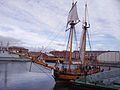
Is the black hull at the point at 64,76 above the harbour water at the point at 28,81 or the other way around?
above

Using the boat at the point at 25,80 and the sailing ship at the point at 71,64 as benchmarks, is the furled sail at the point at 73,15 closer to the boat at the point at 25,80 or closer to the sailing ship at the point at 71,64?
the sailing ship at the point at 71,64

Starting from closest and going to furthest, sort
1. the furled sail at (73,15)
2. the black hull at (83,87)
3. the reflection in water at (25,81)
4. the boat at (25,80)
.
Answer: the black hull at (83,87), the reflection in water at (25,81), the boat at (25,80), the furled sail at (73,15)

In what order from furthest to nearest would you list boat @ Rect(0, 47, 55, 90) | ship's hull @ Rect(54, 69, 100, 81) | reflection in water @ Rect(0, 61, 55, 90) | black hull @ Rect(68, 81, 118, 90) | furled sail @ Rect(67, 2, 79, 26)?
furled sail @ Rect(67, 2, 79, 26)
ship's hull @ Rect(54, 69, 100, 81)
boat @ Rect(0, 47, 55, 90)
reflection in water @ Rect(0, 61, 55, 90)
black hull @ Rect(68, 81, 118, 90)

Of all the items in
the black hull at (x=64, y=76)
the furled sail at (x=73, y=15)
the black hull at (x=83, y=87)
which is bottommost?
the black hull at (x=83, y=87)

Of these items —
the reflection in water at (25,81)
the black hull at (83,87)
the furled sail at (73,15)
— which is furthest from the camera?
the furled sail at (73,15)

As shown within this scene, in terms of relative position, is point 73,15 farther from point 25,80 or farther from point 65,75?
point 25,80

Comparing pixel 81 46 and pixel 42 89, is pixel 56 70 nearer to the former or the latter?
pixel 42 89

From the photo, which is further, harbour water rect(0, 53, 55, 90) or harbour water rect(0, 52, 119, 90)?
harbour water rect(0, 52, 119, 90)

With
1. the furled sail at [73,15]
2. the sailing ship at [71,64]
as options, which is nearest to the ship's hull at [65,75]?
the sailing ship at [71,64]

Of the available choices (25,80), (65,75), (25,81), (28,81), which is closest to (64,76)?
(65,75)

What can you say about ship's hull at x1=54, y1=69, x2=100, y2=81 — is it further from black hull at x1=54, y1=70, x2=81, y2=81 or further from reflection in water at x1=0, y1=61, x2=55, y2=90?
reflection in water at x1=0, y1=61, x2=55, y2=90

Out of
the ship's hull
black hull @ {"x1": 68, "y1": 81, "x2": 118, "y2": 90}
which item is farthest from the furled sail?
black hull @ {"x1": 68, "y1": 81, "x2": 118, "y2": 90}

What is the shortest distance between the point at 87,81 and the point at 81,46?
20.4 meters

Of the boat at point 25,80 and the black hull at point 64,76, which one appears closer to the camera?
the boat at point 25,80
